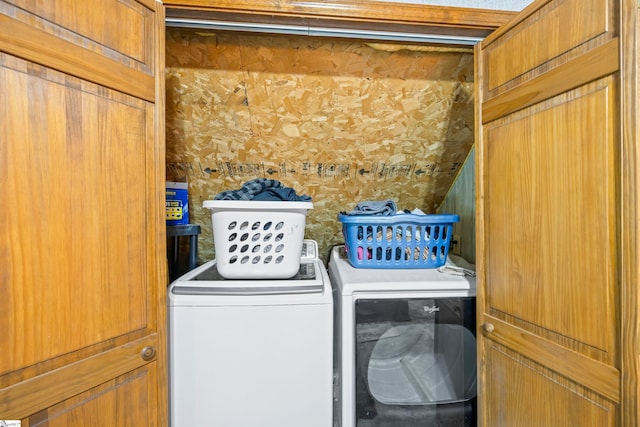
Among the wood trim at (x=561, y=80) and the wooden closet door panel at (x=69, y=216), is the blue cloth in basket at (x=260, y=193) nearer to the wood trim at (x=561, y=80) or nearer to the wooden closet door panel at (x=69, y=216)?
the wooden closet door panel at (x=69, y=216)

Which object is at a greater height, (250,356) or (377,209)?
(377,209)

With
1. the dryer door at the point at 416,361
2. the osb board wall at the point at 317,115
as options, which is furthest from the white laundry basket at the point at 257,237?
the osb board wall at the point at 317,115

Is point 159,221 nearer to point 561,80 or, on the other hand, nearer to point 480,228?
point 480,228

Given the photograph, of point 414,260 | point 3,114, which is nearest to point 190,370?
point 3,114

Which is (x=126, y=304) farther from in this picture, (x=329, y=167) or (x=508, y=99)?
(x=508, y=99)

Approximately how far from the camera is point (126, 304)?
956 millimetres

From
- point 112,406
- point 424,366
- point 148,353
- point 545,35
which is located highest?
point 545,35

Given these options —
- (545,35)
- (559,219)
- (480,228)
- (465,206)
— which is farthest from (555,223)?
(465,206)

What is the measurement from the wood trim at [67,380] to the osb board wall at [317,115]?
1.06 m

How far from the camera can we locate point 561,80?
2.79 ft

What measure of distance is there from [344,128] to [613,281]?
1.27m

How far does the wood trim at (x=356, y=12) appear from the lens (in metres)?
1.12

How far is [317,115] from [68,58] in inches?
41.2

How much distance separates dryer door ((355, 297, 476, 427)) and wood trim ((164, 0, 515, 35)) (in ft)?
3.59
